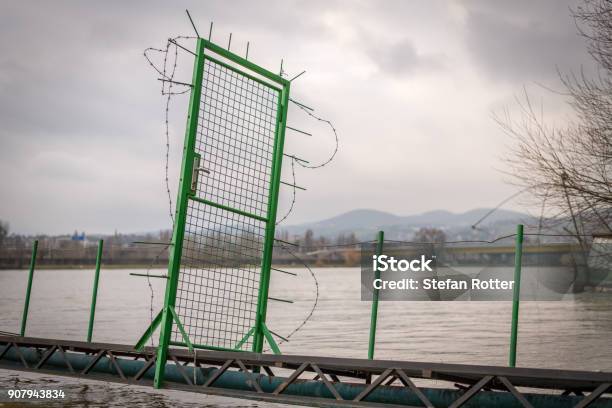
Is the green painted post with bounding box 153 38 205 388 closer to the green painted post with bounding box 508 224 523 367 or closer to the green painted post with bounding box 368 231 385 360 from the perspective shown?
the green painted post with bounding box 368 231 385 360

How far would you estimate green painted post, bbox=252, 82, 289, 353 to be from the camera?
961 cm

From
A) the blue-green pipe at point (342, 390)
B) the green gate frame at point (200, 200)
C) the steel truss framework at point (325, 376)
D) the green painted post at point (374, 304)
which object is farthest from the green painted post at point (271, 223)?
the green painted post at point (374, 304)

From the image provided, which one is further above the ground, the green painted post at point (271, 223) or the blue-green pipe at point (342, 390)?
the green painted post at point (271, 223)

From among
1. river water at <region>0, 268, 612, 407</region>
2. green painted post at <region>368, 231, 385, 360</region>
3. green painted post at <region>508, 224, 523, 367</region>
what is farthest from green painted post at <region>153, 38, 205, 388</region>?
green painted post at <region>508, 224, 523, 367</region>

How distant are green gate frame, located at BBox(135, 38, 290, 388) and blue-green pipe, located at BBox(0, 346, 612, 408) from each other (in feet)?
1.62

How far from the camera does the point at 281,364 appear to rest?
8.21 meters

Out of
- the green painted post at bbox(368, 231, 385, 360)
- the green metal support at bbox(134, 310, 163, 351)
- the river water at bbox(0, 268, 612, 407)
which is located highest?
the green painted post at bbox(368, 231, 385, 360)

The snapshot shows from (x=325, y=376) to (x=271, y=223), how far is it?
282cm

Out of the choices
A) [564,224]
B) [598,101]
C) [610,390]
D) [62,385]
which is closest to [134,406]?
[62,385]

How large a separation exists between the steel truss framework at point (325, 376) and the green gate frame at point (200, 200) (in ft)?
1.32

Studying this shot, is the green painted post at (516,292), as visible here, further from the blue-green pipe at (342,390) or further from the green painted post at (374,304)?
the green painted post at (374,304)

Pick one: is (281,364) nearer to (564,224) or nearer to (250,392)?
(250,392)

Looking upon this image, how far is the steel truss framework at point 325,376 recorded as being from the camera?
6.57 meters

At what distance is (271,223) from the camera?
9883 mm
